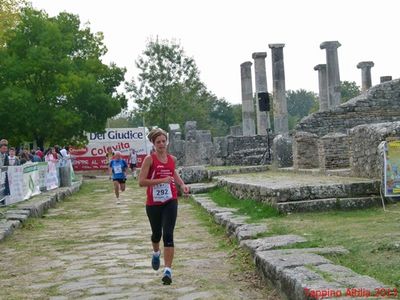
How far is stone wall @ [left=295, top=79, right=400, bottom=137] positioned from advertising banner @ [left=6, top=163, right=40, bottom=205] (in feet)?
30.0

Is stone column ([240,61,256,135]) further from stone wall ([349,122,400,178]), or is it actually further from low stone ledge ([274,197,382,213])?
low stone ledge ([274,197,382,213])

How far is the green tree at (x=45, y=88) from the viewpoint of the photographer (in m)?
29.8

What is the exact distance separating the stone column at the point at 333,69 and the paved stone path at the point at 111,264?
22.3 m

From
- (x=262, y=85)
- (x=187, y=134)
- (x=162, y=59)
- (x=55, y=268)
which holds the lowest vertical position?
(x=55, y=268)

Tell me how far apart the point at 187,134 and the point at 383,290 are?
3254 cm

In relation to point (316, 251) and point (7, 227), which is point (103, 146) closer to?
point (7, 227)

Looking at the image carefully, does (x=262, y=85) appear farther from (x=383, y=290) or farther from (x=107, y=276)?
(x=383, y=290)

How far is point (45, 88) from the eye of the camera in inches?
1244

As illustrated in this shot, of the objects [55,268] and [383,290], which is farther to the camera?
[55,268]

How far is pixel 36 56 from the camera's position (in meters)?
29.9

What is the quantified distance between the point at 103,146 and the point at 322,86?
13.8m

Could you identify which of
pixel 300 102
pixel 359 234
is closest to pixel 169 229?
pixel 359 234

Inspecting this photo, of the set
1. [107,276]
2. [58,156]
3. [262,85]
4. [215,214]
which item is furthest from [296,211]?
[262,85]

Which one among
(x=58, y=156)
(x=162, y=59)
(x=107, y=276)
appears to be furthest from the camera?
(x=162, y=59)
